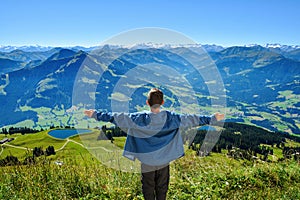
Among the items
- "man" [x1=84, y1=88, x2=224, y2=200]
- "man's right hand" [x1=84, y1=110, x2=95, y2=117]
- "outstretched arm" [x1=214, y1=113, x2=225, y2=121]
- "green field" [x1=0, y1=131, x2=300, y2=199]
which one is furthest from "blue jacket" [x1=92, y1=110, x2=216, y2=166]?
"green field" [x1=0, y1=131, x2=300, y2=199]

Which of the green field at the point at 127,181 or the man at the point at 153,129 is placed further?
the green field at the point at 127,181

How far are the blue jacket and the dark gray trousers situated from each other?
0.22 m

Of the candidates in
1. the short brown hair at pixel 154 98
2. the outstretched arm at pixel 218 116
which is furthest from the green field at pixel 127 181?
the outstretched arm at pixel 218 116

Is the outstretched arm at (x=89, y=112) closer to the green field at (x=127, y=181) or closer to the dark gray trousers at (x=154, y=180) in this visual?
the green field at (x=127, y=181)

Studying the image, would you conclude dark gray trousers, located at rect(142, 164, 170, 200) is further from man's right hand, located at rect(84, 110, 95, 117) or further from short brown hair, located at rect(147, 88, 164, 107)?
man's right hand, located at rect(84, 110, 95, 117)

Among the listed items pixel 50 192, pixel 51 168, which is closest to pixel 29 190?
pixel 50 192

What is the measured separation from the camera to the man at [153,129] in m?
5.14

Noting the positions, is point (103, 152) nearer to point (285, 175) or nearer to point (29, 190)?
point (29, 190)

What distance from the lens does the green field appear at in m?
6.16

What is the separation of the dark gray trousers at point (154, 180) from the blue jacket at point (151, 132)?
0.22 meters

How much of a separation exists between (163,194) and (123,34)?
3479 millimetres

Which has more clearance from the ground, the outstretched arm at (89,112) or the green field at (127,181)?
the outstretched arm at (89,112)

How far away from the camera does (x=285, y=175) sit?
289 inches

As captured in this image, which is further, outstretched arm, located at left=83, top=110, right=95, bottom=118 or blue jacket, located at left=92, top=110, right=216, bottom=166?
blue jacket, located at left=92, top=110, right=216, bottom=166
